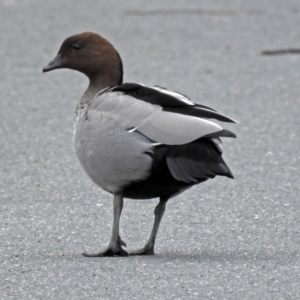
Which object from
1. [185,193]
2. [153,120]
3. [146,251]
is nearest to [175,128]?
[153,120]

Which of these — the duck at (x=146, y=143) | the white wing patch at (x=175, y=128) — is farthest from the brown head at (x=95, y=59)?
the white wing patch at (x=175, y=128)

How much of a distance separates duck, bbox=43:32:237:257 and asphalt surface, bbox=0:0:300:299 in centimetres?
40

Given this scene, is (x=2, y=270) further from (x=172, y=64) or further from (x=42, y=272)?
(x=172, y=64)

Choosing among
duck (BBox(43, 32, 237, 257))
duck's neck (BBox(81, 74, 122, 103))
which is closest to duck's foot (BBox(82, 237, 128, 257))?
duck (BBox(43, 32, 237, 257))

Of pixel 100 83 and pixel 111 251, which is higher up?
pixel 100 83

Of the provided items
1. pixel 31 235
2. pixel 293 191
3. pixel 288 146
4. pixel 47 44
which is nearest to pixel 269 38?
pixel 47 44

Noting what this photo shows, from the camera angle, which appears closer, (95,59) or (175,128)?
(175,128)

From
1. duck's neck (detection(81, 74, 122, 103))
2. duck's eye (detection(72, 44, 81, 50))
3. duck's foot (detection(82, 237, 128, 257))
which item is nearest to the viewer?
duck's foot (detection(82, 237, 128, 257))

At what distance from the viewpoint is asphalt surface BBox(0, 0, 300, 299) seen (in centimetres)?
493

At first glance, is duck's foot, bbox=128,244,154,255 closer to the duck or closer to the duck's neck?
the duck

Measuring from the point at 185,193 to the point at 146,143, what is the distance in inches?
77.4

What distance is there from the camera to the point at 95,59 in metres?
5.93

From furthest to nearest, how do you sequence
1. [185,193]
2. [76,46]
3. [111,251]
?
[185,193], [76,46], [111,251]

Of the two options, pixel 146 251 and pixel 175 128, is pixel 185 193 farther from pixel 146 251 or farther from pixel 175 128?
pixel 175 128
